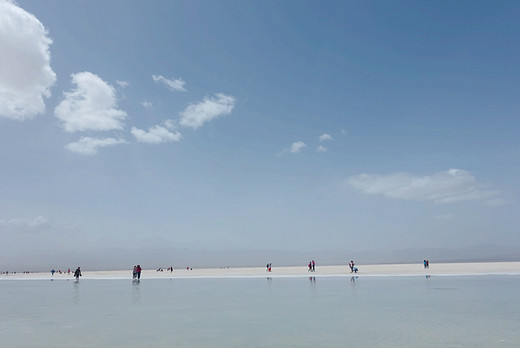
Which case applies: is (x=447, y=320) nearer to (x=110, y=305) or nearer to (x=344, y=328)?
(x=344, y=328)

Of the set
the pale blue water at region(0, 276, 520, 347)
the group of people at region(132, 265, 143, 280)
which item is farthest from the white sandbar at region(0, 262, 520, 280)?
the pale blue water at region(0, 276, 520, 347)

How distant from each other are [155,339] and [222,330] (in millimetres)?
2681

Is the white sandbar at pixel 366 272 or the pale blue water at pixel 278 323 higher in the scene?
the pale blue water at pixel 278 323

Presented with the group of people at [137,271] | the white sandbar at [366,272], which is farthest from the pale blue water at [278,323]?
the group of people at [137,271]

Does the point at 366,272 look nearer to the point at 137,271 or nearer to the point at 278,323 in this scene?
the point at 137,271

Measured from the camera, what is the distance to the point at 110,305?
22750mm

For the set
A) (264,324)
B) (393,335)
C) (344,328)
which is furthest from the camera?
(264,324)

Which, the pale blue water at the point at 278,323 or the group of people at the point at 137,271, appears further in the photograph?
the group of people at the point at 137,271

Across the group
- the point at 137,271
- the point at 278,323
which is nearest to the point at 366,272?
the point at 137,271

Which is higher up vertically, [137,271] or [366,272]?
[137,271]

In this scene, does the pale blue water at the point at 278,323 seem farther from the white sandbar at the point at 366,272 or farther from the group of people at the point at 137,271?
the group of people at the point at 137,271

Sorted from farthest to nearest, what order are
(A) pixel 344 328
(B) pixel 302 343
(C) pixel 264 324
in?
(C) pixel 264 324 < (A) pixel 344 328 < (B) pixel 302 343

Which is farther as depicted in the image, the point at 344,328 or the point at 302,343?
the point at 344,328

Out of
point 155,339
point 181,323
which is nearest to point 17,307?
point 181,323
